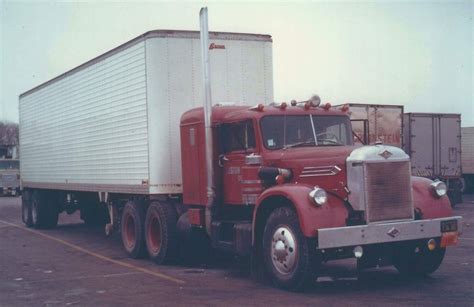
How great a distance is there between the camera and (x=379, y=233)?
9.48 metres

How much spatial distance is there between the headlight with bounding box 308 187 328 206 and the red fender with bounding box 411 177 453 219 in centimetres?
164

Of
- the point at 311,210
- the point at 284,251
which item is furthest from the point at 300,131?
the point at 284,251

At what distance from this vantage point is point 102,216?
72.5 feet

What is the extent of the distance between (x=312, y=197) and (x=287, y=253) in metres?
0.90

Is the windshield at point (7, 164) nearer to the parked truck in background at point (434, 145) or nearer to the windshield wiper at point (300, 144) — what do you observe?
the parked truck in background at point (434, 145)

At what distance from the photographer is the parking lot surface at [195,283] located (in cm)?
926

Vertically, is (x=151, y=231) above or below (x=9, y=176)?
above

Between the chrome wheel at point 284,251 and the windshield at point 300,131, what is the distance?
1.66m

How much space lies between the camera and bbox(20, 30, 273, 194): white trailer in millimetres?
13188

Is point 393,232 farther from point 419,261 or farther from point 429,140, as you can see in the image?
point 429,140

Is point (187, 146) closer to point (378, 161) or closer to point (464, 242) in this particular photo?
point (378, 161)

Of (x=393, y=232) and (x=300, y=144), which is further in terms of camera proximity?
(x=300, y=144)

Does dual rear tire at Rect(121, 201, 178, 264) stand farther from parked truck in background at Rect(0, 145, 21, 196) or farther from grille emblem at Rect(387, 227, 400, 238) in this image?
parked truck in background at Rect(0, 145, 21, 196)

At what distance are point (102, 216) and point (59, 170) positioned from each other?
3556 millimetres
